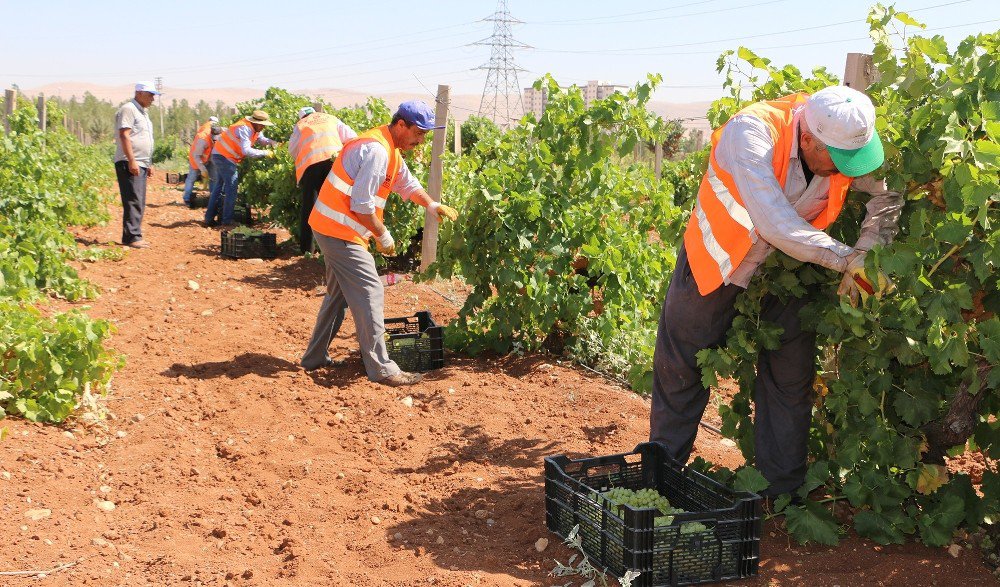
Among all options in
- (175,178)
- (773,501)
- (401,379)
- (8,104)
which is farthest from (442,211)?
(175,178)

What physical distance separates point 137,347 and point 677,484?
445 cm

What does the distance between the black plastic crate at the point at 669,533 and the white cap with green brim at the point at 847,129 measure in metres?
1.22

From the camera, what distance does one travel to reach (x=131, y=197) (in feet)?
34.6

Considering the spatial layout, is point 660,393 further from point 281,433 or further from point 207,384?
point 207,384

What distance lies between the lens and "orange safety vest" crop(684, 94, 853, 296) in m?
3.29

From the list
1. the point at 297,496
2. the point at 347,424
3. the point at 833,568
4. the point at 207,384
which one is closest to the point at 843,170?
the point at 833,568

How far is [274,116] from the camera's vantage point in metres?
14.8

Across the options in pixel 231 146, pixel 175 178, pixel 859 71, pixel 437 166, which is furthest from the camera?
pixel 175 178

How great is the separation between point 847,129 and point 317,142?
241 inches

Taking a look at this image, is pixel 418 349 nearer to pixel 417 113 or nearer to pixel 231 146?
pixel 417 113

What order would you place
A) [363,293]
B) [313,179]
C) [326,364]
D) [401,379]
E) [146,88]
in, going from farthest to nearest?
[146,88] → [313,179] → [326,364] → [401,379] → [363,293]

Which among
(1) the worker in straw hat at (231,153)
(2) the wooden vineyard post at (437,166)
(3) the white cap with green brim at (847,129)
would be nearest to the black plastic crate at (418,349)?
(2) the wooden vineyard post at (437,166)

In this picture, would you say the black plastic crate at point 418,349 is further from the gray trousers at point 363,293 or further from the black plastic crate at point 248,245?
the black plastic crate at point 248,245

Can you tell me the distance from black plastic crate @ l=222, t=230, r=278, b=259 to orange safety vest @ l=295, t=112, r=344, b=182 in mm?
2399
